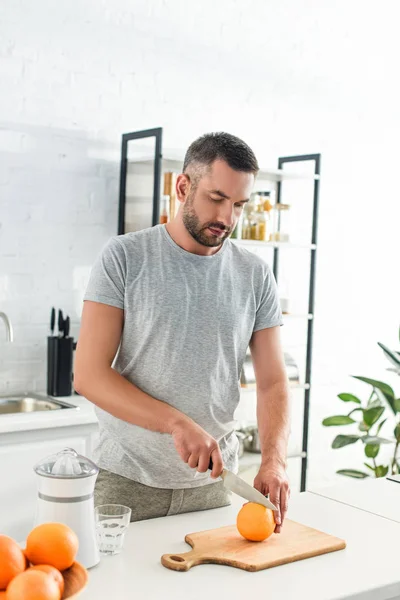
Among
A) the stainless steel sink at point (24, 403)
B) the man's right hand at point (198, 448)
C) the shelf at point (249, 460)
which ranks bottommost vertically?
the shelf at point (249, 460)

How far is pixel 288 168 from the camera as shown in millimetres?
4379

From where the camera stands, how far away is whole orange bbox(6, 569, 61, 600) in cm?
119

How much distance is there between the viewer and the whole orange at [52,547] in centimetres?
133

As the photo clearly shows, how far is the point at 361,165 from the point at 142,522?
129 inches

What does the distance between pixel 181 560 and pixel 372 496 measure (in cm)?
78

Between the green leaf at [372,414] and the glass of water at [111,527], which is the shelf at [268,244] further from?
the glass of water at [111,527]

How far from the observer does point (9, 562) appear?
4.19 ft

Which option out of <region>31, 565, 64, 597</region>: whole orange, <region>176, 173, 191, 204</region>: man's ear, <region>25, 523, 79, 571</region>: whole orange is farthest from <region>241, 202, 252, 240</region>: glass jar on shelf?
<region>31, 565, 64, 597</region>: whole orange

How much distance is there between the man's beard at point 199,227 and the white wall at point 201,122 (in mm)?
1516

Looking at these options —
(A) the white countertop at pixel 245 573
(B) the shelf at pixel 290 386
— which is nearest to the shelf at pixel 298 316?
(B) the shelf at pixel 290 386

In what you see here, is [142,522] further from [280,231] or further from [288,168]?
[288,168]

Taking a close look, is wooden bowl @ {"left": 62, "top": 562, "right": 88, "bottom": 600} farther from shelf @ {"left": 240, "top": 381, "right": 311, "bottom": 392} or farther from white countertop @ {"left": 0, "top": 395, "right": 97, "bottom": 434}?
shelf @ {"left": 240, "top": 381, "right": 311, "bottom": 392}

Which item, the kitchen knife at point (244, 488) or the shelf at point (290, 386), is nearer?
the kitchen knife at point (244, 488)

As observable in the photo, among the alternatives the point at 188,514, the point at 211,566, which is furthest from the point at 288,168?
the point at 211,566
